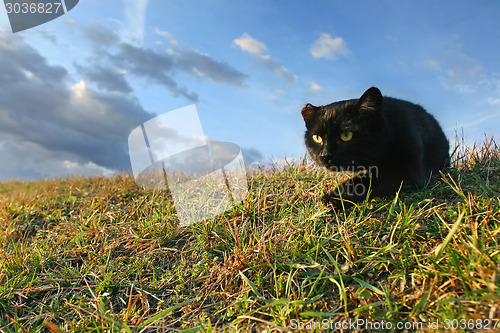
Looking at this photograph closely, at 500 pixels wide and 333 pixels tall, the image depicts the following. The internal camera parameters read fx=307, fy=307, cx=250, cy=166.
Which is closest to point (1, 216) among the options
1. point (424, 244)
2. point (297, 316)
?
point (297, 316)

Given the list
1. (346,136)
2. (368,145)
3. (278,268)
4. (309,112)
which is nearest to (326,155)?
(346,136)

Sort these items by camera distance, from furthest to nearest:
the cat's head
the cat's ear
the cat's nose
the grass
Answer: the cat's nose, the cat's head, the cat's ear, the grass

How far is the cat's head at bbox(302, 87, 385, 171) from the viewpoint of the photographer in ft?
10.3

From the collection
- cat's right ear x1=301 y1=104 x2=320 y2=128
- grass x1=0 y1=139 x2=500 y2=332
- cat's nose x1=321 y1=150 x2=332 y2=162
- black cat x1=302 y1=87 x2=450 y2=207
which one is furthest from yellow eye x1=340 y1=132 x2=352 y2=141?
grass x1=0 y1=139 x2=500 y2=332

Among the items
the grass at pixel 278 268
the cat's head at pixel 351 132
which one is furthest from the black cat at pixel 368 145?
the grass at pixel 278 268

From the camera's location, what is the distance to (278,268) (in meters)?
2.46

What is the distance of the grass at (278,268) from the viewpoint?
6.57 feet

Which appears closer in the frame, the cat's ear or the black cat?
the cat's ear

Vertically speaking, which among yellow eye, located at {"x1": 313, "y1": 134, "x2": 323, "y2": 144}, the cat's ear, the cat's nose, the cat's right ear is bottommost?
the cat's nose

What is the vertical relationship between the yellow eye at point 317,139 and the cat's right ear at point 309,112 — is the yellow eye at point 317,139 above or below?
below

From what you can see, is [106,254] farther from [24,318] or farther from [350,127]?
[350,127]

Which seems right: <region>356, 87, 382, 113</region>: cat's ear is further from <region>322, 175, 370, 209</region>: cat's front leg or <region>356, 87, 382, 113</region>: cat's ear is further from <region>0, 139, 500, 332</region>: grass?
<region>0, 139, 500, 332</region>: grass

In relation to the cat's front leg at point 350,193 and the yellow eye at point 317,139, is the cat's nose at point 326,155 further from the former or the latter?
the cat's front leg at point 350,193

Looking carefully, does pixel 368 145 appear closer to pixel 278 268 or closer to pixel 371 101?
pixel 371 101
